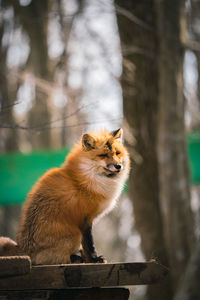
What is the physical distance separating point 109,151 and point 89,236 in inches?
39.2

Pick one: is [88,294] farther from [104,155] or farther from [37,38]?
[37,38]

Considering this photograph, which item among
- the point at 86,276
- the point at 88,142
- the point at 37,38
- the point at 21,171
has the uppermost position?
the point at 37,38

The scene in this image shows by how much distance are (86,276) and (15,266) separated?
0.65m

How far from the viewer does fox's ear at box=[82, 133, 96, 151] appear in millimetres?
4875

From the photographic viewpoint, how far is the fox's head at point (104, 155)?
467cm

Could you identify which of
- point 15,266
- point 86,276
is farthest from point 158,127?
point 15,266

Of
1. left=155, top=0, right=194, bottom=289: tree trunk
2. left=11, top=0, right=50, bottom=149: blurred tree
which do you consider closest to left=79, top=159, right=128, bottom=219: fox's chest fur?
left=155, top=0, right=194, bottom=289: tree trunk

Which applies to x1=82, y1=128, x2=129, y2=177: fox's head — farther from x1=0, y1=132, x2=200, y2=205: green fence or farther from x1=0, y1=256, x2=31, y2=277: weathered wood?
x1=0, y1=132, x2=200, y2=205: green fence

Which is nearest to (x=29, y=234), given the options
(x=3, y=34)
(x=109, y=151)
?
(x=109, y=151)

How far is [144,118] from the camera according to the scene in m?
8.41

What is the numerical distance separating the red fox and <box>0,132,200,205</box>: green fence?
3315 millimetres

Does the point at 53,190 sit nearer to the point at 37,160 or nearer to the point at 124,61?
the point at 37,160

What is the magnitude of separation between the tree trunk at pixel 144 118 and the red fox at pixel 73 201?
10.9 feet

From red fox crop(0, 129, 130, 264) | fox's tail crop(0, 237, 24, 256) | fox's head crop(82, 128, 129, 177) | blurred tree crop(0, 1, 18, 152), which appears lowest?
fox's tail crop(0, 237, 24, 256)
